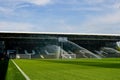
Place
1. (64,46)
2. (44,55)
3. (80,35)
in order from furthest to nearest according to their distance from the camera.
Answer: (80,35) < (64,46) < (44,55)

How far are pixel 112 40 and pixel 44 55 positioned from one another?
2194cm

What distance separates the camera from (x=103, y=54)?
8094cm

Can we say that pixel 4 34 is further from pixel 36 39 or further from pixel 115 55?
pixel 115 55

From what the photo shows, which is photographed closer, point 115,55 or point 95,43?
point 115,55

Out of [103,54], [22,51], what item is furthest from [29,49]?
[103,54]

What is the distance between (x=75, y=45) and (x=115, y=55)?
9.25m

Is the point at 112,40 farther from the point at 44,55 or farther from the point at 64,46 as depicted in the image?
the point at 44,55

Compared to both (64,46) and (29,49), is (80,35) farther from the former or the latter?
(29,49)

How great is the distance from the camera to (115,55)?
7956 centimetres

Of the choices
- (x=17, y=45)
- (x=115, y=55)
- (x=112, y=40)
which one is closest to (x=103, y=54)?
(x=115, y=55)

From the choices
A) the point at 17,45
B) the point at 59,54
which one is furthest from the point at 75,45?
the point at 17,45

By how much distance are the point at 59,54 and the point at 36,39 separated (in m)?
9.57

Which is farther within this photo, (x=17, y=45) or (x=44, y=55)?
(x=17, y=45)

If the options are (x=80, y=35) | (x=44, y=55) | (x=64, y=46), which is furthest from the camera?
(x=80, y=35)
